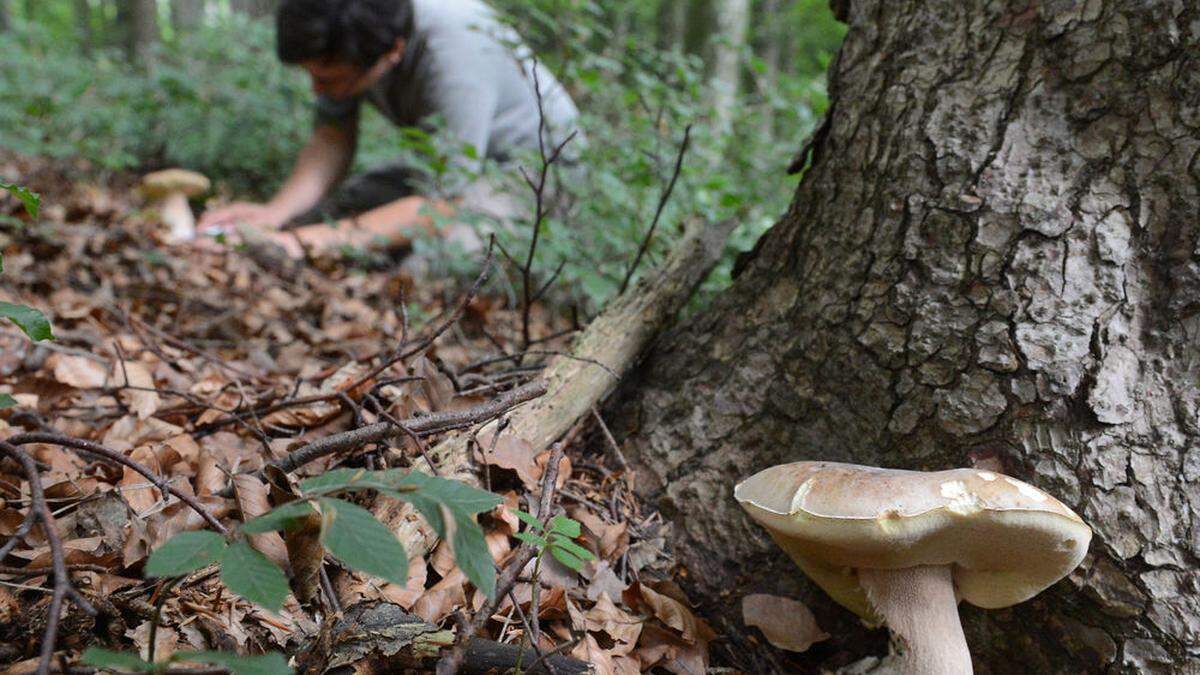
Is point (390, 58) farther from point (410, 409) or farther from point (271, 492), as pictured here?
point (271, 492)

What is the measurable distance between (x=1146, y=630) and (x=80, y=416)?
8.96ft

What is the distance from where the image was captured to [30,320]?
3.67 ft

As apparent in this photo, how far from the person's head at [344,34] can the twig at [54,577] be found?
4248mm

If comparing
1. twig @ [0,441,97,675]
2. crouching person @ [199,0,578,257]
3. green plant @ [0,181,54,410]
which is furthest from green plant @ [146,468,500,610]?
crouching person @ [199,0,578,257]

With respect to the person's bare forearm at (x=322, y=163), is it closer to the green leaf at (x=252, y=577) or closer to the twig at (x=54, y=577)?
the twig at (x=54, y=577)

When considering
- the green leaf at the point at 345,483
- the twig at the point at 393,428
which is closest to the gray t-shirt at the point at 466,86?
the twig at the point at 393,428

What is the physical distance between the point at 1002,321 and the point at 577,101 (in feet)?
16.0

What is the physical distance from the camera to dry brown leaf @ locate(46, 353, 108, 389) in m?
2.19

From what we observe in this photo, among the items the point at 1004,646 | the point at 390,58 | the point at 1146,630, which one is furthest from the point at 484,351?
the point at 390,58

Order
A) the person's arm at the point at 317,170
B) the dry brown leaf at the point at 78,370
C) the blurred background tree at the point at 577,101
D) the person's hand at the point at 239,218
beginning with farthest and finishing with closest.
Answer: the person's arm at the point at 317,170 → the person's hand at the point at 239,218 → the blurred background tree at the point at 577,101 → the dry brown leaf at the point at 78,370

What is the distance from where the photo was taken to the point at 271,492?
1429 mm

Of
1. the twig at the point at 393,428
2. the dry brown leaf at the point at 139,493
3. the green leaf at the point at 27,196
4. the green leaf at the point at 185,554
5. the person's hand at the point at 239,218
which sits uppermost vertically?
the green leaf at the point at 27,196

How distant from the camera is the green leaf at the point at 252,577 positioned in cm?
80

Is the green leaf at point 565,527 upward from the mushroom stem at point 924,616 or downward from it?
upward
